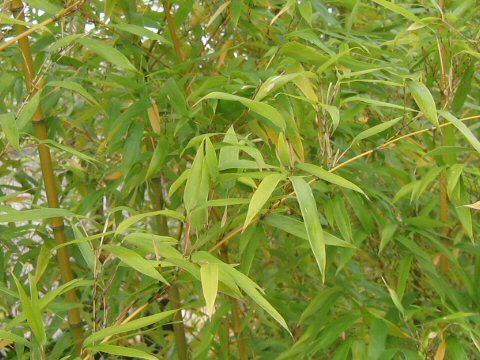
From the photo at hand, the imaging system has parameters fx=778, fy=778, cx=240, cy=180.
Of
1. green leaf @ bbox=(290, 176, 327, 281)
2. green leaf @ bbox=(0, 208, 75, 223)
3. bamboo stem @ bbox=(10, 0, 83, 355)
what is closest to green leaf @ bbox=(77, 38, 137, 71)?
bamboo stem @ bbox=(10, 0, 83, 355)

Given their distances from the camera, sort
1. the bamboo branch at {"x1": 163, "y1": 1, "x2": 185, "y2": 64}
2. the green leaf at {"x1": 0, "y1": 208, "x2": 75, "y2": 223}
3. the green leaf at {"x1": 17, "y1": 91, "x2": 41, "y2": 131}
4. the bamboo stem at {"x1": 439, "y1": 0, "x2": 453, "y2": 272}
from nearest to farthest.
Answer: the green leaf at {"x1": 0, "y1": 208, "x2": 75, "y2": 223} → the green leaf at {"x1": 17, "y1": 91, "x2": 41, "y2": 131} → the bamboo stem at {"x1": 439, "y1": 0, "x2": 453, "y2": 272} → the bamboo branch at {"x1": 163, "y1": 1, "x2": 185, "y2": 64}

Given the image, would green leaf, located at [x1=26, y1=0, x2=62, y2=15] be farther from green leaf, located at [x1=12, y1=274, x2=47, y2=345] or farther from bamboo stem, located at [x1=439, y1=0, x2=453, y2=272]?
bamboo stem, located at [x1=439, y1=0, x2=453, y2=272]

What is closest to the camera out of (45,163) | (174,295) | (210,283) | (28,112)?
(210,283)

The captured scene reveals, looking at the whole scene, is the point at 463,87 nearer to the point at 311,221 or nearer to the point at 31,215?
the point at 311,221

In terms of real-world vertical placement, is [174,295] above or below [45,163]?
below

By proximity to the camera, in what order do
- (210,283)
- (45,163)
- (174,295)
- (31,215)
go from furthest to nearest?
(174,295) → (45,163) → (31,215) → (210,283)

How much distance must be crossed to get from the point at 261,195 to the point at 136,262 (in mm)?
164

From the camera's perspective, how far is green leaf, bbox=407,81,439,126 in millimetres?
1017

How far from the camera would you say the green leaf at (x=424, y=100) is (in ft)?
3.34

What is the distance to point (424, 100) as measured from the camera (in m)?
1.03

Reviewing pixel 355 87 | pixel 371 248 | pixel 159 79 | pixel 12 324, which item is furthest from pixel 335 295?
pixel 12 324

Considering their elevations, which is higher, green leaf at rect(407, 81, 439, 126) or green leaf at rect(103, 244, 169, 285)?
green leaf at rect(407, 81, 439, 126)

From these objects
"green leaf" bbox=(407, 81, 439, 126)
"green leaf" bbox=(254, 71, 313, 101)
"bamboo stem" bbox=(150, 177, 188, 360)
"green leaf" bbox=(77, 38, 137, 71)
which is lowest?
"bamboo stem" bbox=(150, 177, 188, 360)

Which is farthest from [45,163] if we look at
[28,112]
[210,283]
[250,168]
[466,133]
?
[466,133]
